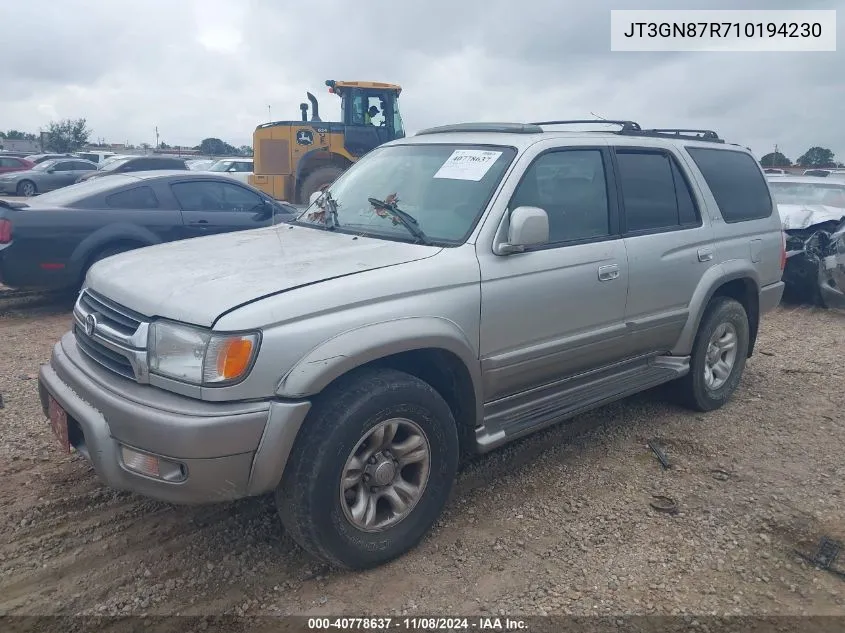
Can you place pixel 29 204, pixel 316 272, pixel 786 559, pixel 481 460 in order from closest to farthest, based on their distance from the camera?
pixel 316 272 → pixel 786 559 → pixel 481 460 → pixel 29 204

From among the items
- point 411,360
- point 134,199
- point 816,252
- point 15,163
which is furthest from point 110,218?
point 15,163

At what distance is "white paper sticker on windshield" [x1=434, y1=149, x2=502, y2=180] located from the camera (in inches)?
144

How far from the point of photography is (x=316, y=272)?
2.97m

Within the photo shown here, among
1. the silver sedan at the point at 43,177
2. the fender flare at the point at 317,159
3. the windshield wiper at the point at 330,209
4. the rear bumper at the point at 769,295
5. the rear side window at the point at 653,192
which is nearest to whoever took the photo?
the windshield wiper at the point at 330,209

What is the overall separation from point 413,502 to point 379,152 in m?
2.37

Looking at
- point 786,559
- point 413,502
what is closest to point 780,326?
point 786,559

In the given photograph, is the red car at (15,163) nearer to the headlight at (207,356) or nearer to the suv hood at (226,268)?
the suv hood at (226,268)

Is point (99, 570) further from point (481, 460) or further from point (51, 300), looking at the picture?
point (51, 300)

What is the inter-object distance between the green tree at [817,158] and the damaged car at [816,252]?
2300 centimetres

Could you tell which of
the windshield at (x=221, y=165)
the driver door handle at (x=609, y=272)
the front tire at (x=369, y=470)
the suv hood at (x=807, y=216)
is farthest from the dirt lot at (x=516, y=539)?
the windshield at (x=221, y=165)

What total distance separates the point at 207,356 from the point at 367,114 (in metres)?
13.0

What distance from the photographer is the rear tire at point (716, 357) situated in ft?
15.7

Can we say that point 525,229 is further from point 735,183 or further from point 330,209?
point 735,183

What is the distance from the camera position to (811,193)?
9.77 metres
